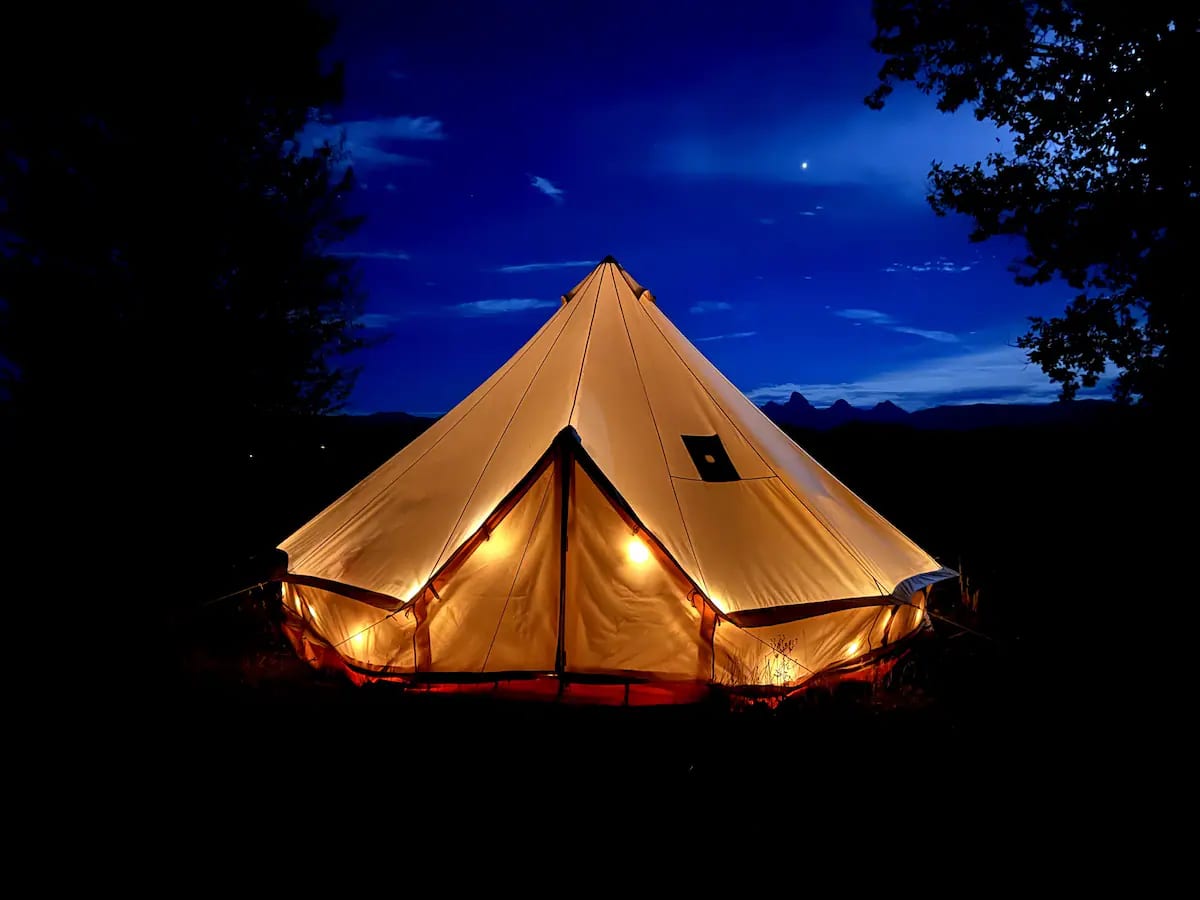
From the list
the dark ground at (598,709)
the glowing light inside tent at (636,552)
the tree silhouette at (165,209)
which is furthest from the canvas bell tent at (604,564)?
the tree silhouette at (165,209)

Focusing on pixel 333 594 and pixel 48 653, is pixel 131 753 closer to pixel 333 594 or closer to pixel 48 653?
pixel 333 594

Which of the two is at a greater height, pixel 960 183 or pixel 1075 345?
pixel 960 183

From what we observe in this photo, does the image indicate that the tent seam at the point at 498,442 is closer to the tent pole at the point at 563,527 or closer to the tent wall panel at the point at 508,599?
the tent wall panel at the point at 508,599

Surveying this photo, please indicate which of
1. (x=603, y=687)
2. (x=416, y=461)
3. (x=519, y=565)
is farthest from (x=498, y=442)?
(x=603, y=687)

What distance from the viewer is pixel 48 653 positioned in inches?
181

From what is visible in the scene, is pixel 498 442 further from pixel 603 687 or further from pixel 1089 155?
pixel 1089 155

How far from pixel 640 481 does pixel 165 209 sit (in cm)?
820

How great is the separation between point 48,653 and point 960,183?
11.5 metres

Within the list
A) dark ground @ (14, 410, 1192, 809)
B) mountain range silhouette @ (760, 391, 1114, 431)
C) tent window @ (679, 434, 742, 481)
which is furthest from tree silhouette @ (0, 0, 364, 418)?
mountain range silhouette @ (760, 391, 1114, 431)

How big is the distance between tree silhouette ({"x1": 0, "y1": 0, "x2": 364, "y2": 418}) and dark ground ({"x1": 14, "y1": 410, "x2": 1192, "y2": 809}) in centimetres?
104

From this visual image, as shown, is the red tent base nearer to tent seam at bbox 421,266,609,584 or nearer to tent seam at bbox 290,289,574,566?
tent seam at bbox 421,266,609,584

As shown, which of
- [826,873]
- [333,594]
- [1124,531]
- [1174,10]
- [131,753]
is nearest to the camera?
[826,873]

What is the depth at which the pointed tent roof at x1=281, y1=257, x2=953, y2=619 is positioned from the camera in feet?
12.9

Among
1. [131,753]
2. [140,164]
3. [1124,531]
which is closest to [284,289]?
[140,164]
